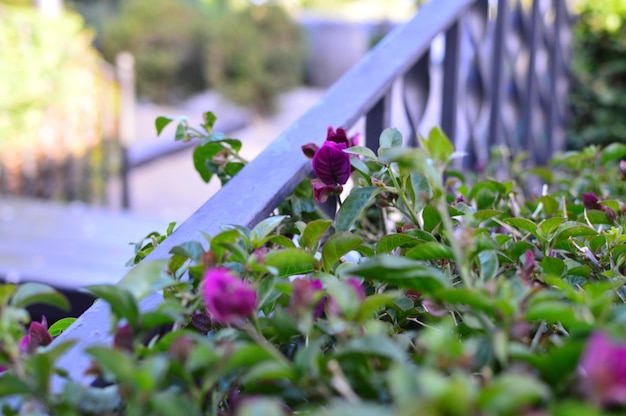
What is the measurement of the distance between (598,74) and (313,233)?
8.77 ft

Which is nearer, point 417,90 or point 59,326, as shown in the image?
point 59,326

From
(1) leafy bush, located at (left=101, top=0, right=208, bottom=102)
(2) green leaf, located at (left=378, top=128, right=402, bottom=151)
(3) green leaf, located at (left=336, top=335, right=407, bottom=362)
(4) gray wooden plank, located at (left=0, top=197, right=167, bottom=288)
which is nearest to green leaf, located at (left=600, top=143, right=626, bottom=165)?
(2) green leaf, located at (left=378, top=128, right=402, bottom=151)

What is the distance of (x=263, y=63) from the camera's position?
37.3 ft

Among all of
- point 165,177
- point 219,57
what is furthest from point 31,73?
point 219,57

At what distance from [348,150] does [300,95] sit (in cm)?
1194

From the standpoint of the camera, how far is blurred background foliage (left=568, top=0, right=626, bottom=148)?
3.01m

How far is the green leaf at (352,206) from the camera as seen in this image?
929mm

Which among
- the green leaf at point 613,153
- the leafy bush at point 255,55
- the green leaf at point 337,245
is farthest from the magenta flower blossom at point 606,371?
the leafy bush at point 255,55

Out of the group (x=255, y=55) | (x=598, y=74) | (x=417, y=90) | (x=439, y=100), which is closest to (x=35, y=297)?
(x=417, y=90)

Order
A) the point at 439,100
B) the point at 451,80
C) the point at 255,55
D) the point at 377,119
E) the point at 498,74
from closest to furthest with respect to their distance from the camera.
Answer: the point at 377,119, the point at 451,80, the point at 439,100, the point at 498,74, the point at 255,55

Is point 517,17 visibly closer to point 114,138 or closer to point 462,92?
point 462,92

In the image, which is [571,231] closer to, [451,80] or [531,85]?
[451,80]

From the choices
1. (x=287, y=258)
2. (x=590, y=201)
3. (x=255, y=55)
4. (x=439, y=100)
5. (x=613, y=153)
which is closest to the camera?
(x=287, y=258)

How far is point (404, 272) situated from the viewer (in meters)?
0.64
